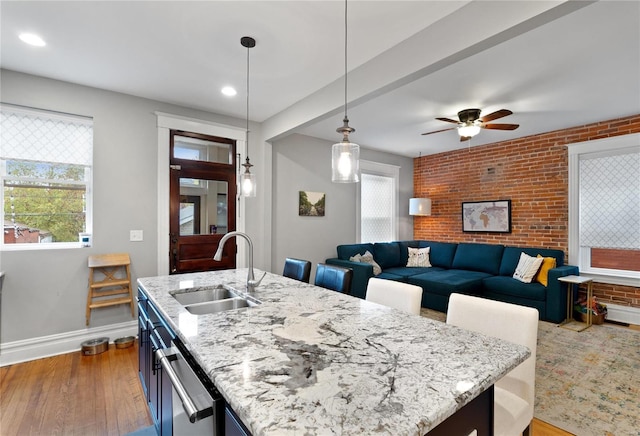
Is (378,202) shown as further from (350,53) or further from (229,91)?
(350,53)

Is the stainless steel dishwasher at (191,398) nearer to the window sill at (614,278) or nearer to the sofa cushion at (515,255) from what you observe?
the sofa cushion at (515,255)

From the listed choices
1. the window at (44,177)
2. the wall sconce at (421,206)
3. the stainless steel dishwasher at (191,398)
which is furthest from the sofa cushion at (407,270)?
the window at (44,177)

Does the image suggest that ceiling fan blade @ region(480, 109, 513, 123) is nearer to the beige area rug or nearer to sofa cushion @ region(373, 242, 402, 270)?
the beige area rug

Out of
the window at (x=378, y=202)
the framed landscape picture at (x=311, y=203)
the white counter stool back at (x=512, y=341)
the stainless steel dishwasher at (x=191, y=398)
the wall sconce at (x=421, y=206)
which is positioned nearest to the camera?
the stainless steel dishwasher at (x=191, y=398)

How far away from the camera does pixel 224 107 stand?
12.3ft

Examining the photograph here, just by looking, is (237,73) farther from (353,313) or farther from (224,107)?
(353,313)

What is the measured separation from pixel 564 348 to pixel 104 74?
538 centimetres

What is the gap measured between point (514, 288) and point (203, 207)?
434cm

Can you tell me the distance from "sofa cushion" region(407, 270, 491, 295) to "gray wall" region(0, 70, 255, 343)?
144 inches

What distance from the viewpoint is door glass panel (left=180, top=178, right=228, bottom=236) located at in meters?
3.73

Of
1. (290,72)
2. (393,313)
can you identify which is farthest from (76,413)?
(290,72)

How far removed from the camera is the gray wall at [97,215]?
2.86m

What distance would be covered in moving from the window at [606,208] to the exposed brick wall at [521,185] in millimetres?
119

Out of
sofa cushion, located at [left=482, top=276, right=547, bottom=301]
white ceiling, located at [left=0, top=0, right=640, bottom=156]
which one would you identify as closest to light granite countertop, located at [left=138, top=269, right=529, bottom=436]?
white ceiling, located at [left=0, top=0, right=640, bottom=156]
